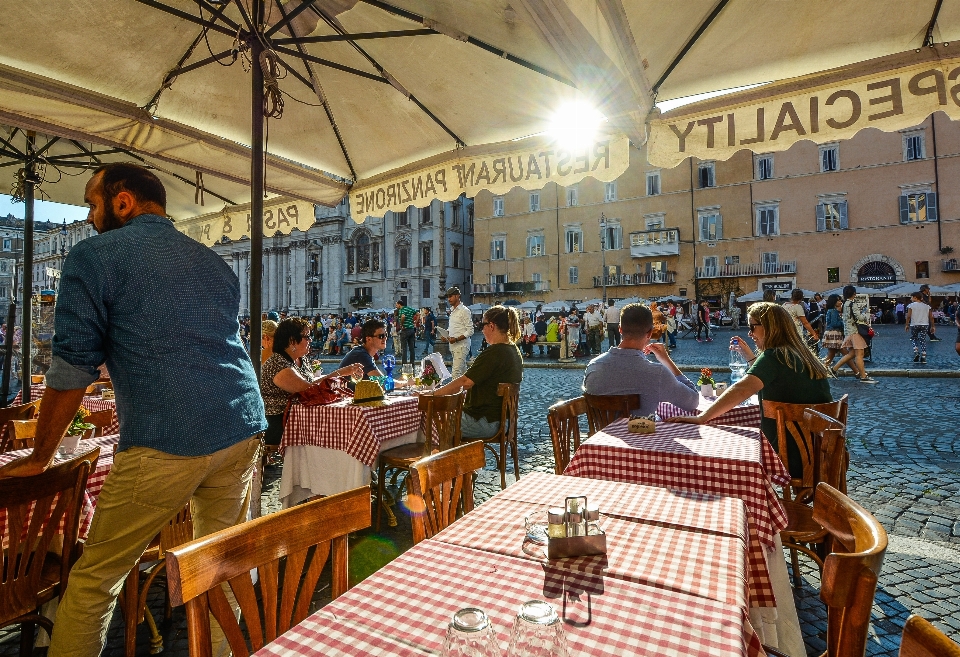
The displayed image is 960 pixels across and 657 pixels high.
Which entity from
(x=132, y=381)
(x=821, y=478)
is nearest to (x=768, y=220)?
(x=821, y=478)

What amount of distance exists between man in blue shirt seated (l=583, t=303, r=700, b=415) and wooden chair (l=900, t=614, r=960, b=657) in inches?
109

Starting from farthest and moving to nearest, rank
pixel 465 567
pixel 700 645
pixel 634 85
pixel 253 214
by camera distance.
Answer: pixel 253 214, pixel 634 85, pixel 465 567, pixel 700 645

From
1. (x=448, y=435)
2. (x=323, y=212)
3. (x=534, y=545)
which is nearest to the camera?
(x=534, y=545)

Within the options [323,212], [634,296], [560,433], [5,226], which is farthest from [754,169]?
[5,226]

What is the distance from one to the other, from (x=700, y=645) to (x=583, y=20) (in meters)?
2.23

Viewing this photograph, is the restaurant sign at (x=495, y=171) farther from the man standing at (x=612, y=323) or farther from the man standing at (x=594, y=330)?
the man standing at (x=594, y=330)

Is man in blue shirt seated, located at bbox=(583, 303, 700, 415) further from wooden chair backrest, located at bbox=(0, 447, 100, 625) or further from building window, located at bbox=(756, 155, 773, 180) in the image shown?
building window, located at bbox=(756, 155, 773, 180)

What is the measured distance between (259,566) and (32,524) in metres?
1.17

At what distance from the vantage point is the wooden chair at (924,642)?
71cm

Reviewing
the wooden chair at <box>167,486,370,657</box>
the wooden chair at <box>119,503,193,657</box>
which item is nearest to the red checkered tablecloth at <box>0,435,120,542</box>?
the wooden chair at <box>119,503,193,657</box>

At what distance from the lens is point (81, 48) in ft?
11.0

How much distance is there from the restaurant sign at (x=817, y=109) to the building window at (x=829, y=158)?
113 feet

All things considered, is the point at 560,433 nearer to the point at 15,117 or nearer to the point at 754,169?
the point at 15,117

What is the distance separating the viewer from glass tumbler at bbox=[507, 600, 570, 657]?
81 centimetres
